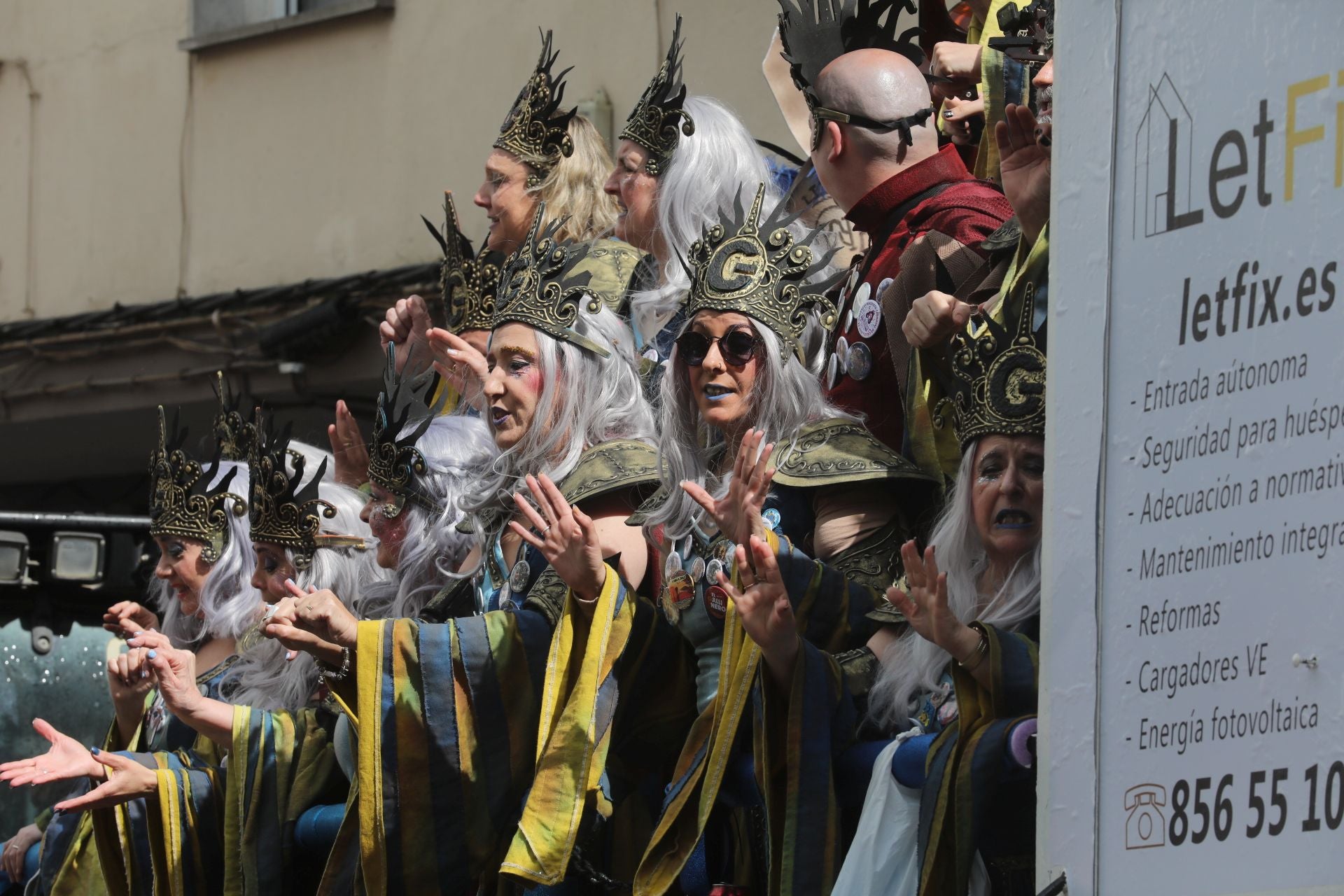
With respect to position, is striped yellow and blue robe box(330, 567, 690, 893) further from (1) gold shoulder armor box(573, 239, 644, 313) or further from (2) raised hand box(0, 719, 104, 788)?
(1) gold shoulder armor box(573, 239, 644, 313)

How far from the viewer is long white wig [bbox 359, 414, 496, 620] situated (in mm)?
5316

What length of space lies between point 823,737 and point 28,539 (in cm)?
433

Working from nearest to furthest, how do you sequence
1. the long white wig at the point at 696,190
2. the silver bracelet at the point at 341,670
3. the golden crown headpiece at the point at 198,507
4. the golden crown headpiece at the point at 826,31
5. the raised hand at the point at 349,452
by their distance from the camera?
the silver bracelet at the point at 341,670, the golden crown headpiece at the point at 826,31, the long white wig at the point at 696,190, the golden crown headpiece at the point at 198,507, the raised hand at the point at 349,452

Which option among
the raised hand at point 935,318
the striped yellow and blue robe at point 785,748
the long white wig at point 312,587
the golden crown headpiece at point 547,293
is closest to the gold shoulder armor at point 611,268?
the golden crown headpiece at point 547,293

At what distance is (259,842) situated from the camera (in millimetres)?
5145

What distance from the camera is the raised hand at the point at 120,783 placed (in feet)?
17.0

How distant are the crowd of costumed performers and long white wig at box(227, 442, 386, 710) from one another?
0.04 feet

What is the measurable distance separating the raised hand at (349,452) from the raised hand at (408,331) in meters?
0.24

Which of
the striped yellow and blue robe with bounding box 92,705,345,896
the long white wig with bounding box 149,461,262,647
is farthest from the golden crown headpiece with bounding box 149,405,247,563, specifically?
the striped yellow and blue robe with bounding box 92,705,345,896

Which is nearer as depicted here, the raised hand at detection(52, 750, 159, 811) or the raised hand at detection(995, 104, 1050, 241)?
the raised hand at detection(995, 104, 1050, 241)

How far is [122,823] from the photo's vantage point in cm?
550

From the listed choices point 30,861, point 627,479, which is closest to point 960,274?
point 627,479

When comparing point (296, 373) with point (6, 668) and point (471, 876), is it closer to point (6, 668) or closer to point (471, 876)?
point (6, 668)

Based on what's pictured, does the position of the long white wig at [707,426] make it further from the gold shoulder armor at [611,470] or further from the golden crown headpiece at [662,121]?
the golden crown headpiece at [662,121]
